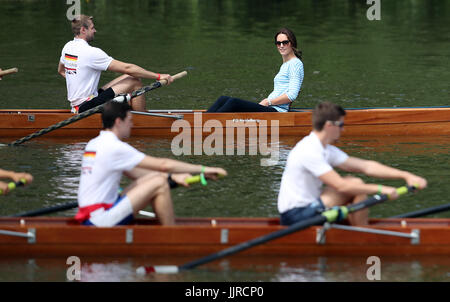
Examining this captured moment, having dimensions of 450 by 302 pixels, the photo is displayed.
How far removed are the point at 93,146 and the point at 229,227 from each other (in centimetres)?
168

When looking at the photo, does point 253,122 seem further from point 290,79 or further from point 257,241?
point 257,241

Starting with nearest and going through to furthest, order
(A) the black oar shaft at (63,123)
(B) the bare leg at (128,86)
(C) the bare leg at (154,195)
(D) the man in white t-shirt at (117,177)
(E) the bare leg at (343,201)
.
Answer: (D) the man in white t-shirt at (117,177), (C) the bare leg at (154,195), (E) the bare leg at (343,201), (A) the black oar shaft at (63,123), (B) the bare leg at (128,86)

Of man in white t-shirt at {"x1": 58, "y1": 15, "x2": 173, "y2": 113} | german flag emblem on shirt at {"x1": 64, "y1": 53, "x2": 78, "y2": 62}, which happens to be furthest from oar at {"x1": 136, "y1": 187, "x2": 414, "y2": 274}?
german flag emblem on shirt at {"x1": 64, "y1": 53, "x2": 78, "y2": 62}

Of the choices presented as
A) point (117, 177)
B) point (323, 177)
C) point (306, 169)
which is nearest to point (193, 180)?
point (117, 177)

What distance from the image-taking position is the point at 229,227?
369 inches

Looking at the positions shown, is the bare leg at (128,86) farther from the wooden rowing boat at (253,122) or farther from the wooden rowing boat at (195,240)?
the wooden rowing boat at (195,240)

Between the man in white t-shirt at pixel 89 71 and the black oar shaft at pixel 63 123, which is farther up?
the man in white t-shirt at pixel 89 71

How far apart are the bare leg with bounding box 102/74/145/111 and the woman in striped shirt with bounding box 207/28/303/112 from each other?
126cm

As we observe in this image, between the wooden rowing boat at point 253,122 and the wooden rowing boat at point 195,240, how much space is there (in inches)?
215

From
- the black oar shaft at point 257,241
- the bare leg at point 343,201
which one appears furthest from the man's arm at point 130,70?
the black oar shaft at point 257,241

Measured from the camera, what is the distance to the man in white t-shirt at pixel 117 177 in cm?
920

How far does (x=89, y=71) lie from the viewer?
14703 millimetres

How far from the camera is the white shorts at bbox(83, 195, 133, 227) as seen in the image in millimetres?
9344
